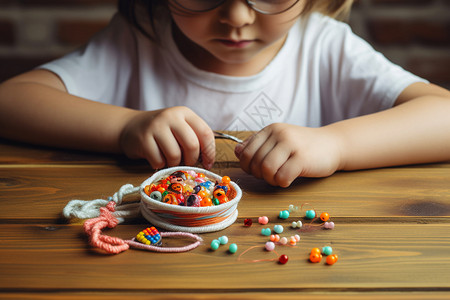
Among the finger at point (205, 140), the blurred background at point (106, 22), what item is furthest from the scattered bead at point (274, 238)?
the blurred background at point (106, 22)

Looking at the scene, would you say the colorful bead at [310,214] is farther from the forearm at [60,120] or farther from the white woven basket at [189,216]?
the forearm at [60,120]

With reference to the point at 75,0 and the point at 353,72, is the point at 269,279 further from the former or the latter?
the point at 75,0

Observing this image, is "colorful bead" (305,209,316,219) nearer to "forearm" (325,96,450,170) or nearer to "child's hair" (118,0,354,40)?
"forearm" (325,96,450,170)

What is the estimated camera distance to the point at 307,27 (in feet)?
3.79

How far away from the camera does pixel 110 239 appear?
18.5 inches

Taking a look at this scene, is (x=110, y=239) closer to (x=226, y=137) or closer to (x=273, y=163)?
(x=273, y=163)

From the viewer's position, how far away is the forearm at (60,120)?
2.52ft

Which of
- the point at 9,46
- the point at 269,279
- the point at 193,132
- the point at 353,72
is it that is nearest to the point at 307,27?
the point at 353,72

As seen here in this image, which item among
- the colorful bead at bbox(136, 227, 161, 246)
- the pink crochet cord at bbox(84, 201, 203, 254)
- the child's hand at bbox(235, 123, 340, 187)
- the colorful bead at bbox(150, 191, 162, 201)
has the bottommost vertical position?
the pink crochet cord at bbox(84, 201, 203, 254)

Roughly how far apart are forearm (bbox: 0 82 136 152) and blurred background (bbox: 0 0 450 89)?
909 millimetres

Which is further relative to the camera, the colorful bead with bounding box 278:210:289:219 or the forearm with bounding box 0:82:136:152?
the forearm with bounding box 0:82:136:152

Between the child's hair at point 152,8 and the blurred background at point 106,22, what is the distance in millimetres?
633

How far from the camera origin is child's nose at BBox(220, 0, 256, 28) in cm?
78

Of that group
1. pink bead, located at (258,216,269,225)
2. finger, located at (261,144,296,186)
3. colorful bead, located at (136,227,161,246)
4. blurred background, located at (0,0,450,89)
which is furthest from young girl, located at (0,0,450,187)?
blurred background, located at (0,0,450,89)
